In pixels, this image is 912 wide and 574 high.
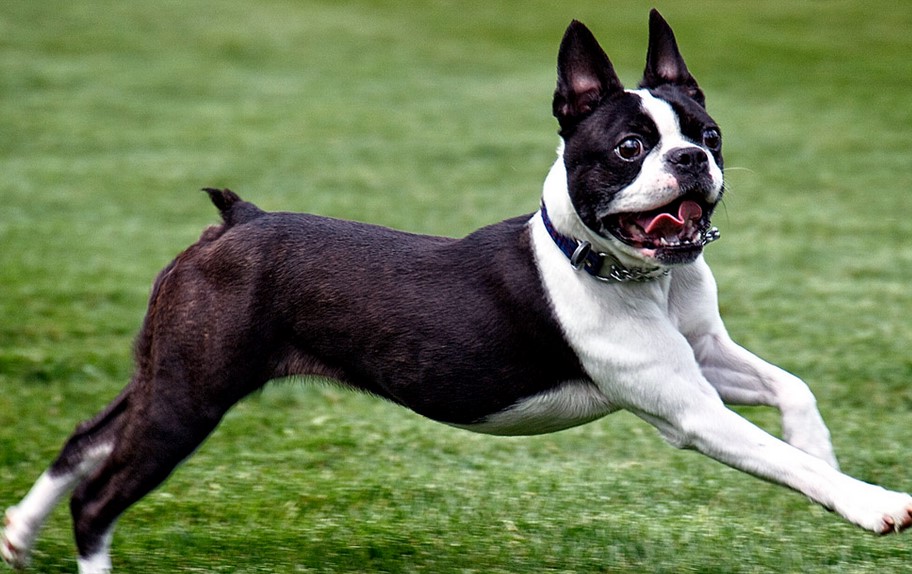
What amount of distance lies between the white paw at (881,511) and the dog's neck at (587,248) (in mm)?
1041

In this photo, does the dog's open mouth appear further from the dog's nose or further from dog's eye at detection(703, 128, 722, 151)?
dog's eye at detection(703, 128, 722, 151)

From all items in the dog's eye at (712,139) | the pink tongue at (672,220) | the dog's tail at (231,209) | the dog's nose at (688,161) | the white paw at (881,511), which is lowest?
the white paw at (881,511)

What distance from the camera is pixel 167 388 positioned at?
5523 mm

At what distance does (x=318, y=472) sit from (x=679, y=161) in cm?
322

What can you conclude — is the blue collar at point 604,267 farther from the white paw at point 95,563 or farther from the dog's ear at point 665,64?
the white paw at point 95,563

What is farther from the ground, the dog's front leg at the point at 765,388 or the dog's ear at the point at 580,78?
the dog's ear at the point at 580,78

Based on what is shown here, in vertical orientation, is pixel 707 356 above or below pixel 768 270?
above

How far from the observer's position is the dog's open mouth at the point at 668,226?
491 cm

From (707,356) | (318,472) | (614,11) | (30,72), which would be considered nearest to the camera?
(707,356)

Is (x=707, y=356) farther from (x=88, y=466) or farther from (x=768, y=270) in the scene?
(x=768, y=270)

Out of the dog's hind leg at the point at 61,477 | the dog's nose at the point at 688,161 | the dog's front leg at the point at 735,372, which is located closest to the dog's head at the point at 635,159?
the dog's nose at the point at 688,161

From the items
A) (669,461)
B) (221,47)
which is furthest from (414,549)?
(221,47)

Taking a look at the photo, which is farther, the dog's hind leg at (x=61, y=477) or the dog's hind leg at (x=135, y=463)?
the dog's hind leg at (x=61, y=477)

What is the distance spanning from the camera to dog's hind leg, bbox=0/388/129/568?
19.3 ft
